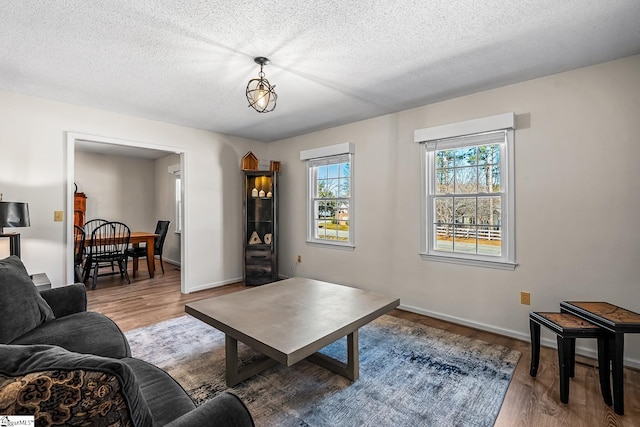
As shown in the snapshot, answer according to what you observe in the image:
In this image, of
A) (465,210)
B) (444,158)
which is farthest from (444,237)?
(444,158)

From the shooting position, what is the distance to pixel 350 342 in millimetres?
2137

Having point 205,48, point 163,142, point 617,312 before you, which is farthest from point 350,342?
point 163,142

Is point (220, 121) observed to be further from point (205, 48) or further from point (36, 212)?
point (36, 212)

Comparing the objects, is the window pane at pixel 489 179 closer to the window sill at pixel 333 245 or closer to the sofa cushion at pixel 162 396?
the window sill at pixel 333 245

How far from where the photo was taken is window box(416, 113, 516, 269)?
9.57 feet

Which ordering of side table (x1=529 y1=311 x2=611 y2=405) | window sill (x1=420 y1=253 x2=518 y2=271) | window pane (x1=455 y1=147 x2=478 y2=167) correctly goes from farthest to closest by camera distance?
window pane (x1=455 y1=147 x2=478 y2=167), window sill (x1=420 y1=253 x2=518 y2=271), side table (x1=529 y1=311 x2=611 y2=405)

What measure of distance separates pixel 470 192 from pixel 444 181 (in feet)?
0.98

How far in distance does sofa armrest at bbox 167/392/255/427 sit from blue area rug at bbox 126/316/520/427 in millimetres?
899

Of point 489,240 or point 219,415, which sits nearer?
point 219,415

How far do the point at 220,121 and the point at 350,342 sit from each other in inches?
129

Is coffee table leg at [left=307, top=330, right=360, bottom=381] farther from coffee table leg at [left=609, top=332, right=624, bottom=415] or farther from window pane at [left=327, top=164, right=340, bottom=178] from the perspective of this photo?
window pane at [left=327, top=164, right=340, bottom=178]

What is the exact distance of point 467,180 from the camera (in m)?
3.21

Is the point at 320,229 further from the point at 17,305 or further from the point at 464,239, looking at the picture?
the point at 17,305

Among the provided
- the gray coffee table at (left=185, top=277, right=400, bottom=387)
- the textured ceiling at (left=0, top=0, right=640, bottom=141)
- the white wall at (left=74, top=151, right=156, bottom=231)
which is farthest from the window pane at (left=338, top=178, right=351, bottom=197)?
the white wall at (left=74, top=151, right=156, bottom=231)
